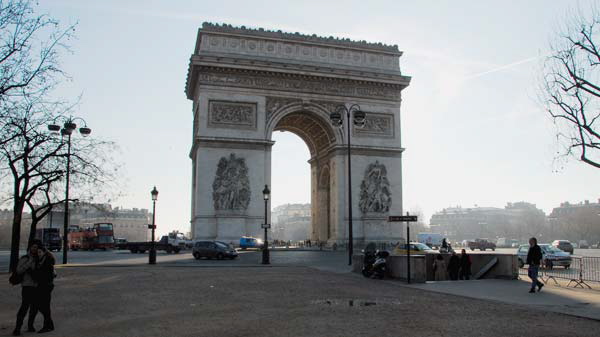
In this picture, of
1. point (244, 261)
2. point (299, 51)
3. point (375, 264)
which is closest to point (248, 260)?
point (244, 261)

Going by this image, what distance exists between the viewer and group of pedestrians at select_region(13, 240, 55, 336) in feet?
31.0

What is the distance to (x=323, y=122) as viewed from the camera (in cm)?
4641

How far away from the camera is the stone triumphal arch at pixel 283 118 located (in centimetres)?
4216

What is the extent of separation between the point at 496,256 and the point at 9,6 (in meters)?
18.8

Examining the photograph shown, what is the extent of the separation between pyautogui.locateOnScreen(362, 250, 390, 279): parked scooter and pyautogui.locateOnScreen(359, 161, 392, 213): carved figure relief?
24298 mm

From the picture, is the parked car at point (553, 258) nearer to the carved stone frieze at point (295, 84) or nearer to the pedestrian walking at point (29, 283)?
the carved stone frieze at point (295, 84)

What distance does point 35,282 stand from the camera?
949cm

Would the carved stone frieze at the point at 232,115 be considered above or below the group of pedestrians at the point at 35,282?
above

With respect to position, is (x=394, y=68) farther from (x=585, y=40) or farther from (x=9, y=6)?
(x=9, y=6)

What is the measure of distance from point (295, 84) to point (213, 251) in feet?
55.3

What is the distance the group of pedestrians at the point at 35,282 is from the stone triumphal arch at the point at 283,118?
31668 millimetres

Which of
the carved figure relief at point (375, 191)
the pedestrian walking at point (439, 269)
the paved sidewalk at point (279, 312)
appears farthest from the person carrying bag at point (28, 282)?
the carved figure relief at point (375, 191)

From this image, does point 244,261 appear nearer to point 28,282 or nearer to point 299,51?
point 299,51

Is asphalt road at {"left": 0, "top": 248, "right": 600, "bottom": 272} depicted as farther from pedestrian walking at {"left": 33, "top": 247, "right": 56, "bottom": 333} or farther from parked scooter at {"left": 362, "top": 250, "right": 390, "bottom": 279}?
pedestrian walking at {"left": 33, "top": 247, "right": 56, "bottom": 333}
